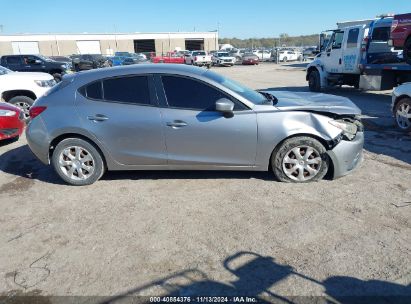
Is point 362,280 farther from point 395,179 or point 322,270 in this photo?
point 395,179

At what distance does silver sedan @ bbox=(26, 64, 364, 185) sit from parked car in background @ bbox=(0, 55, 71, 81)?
13.5 meters

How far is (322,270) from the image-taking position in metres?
2.92

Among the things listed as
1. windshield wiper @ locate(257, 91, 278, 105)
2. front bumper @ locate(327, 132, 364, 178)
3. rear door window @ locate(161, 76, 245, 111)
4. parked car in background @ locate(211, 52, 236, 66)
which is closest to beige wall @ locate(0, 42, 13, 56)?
parked car in background @ locate(211, 52, 236, 66)

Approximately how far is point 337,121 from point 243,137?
126 cm

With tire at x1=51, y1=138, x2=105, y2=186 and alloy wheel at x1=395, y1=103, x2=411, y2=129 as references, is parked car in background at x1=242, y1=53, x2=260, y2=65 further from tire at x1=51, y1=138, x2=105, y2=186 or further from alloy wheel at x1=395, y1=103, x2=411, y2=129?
tire at x1=51, y1=138, x2=105, y2=186

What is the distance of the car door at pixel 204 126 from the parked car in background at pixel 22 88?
624 centimetres

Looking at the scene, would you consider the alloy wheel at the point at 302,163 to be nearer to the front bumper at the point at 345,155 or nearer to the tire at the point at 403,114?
the front bumper at the point at 345,155

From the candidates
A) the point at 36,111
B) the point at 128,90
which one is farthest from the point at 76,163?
the point at 128,90

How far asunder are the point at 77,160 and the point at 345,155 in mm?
3630

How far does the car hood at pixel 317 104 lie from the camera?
4522 mm

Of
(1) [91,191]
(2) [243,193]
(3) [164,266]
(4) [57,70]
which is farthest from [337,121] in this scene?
(4) [57,70]

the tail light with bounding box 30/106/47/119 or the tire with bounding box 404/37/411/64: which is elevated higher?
the tire with bounding box 404/37/411/64

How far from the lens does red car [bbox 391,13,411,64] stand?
10.3 meters

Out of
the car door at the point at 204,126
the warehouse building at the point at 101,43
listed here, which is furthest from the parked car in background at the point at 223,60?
the car door at the point at 204,126
